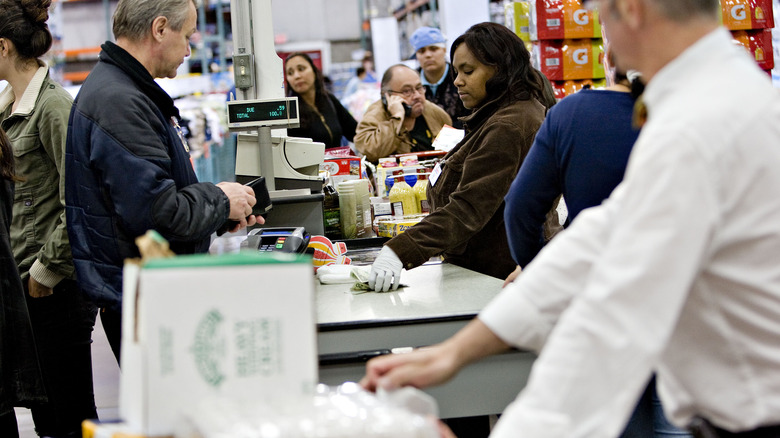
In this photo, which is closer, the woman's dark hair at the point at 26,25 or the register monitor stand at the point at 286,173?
the woman's dark hair at the point at 26,25

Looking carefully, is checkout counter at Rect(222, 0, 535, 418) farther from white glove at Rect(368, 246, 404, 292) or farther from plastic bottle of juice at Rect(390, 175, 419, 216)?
plastic bottle of juice at Rect(390, 175, 419, 216)

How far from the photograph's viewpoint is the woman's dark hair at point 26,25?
10.4 ft

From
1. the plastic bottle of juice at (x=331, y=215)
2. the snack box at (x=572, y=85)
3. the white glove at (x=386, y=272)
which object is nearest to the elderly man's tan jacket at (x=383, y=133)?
the snack box at (x=572, y=85)

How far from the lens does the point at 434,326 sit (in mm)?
2330

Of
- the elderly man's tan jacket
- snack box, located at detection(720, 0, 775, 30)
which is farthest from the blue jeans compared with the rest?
the elderly man's tan jacket

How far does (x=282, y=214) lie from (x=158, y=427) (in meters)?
2.46

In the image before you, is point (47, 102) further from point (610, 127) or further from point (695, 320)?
point (695, 320)

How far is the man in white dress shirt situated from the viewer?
1050mm

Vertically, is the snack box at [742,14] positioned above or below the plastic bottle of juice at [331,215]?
above

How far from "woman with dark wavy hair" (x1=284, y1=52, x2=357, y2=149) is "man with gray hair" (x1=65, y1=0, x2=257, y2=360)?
3.40 metres

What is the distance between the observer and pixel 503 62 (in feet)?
9.46

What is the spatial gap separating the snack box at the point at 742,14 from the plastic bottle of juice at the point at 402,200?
2141 mm

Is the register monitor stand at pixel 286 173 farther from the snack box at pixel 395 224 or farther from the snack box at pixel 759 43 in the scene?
the snack box at pixel 759 43

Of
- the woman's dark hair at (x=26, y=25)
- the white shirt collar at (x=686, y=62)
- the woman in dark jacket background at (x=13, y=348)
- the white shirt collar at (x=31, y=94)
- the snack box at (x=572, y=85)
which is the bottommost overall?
the woman in dark jacket background at (x=13, y=348)
